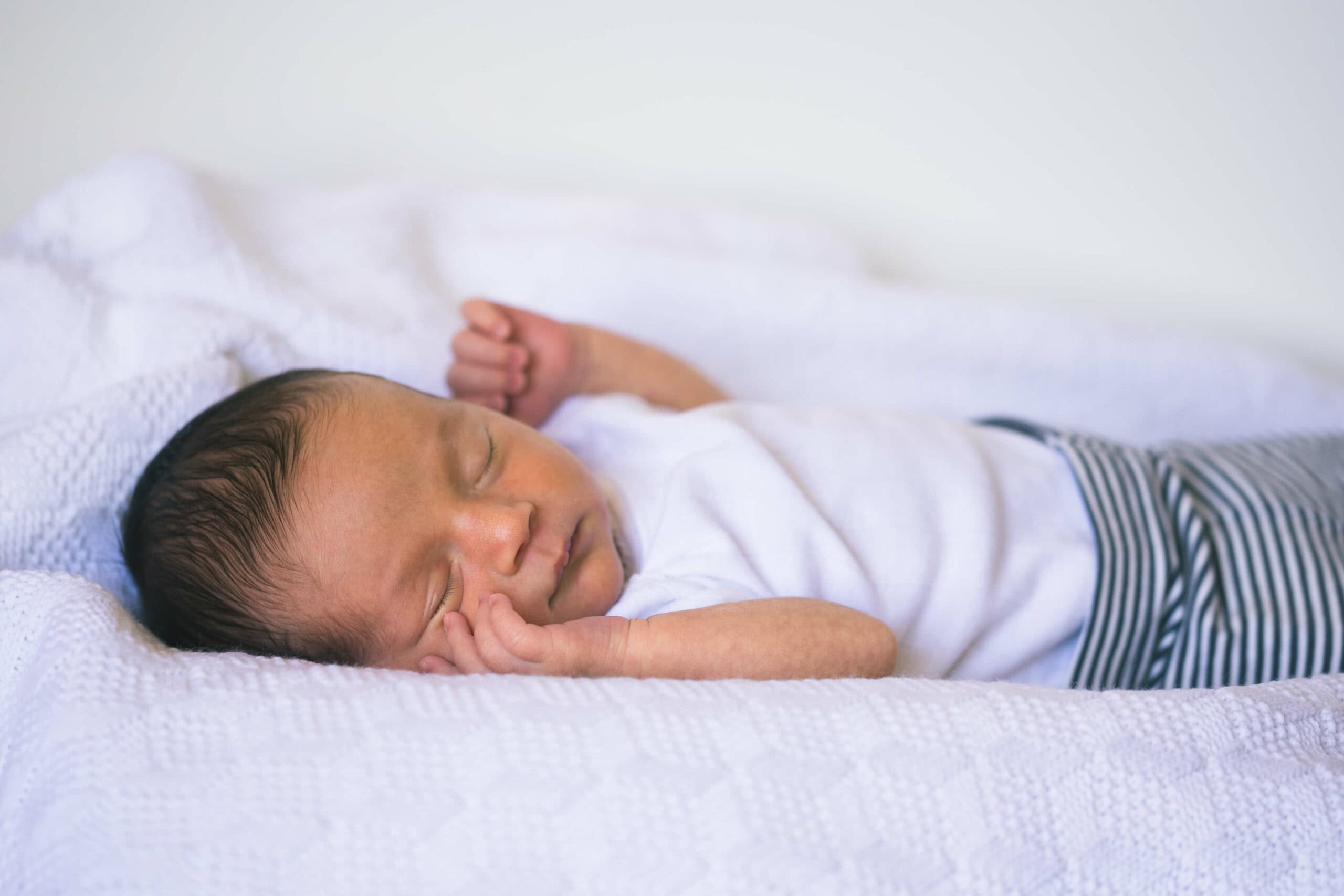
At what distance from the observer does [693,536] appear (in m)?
0.94

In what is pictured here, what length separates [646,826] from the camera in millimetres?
596

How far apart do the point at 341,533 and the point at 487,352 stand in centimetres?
39

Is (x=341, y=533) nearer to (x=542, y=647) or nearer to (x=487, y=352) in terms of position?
(x=542, y=647)

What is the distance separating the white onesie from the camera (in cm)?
94

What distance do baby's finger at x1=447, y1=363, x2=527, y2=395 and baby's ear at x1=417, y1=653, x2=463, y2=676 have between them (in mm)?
410

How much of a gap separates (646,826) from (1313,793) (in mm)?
497

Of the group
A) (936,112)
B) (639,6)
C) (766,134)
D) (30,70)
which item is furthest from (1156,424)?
(30,70)

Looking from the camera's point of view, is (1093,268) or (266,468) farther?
(1093,268)

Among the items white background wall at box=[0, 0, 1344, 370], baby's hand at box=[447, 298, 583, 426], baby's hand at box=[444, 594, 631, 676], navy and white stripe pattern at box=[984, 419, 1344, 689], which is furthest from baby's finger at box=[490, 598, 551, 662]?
white background wall at box=[0, 0, 1344, 370]

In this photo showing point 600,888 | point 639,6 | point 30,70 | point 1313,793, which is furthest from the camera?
point 639,6

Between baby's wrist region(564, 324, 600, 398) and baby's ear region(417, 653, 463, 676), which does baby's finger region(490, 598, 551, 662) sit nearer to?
baby's ear region(417, 653, 463, 676)

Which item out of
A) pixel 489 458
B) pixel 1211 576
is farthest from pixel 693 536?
pixel 1211 576

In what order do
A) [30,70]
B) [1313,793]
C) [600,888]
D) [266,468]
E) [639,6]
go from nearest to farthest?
[600,888] < [1313,793] < [266,468] < [30,70] < [639,6]

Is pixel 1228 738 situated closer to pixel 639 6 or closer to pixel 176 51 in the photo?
pixel 639 6
